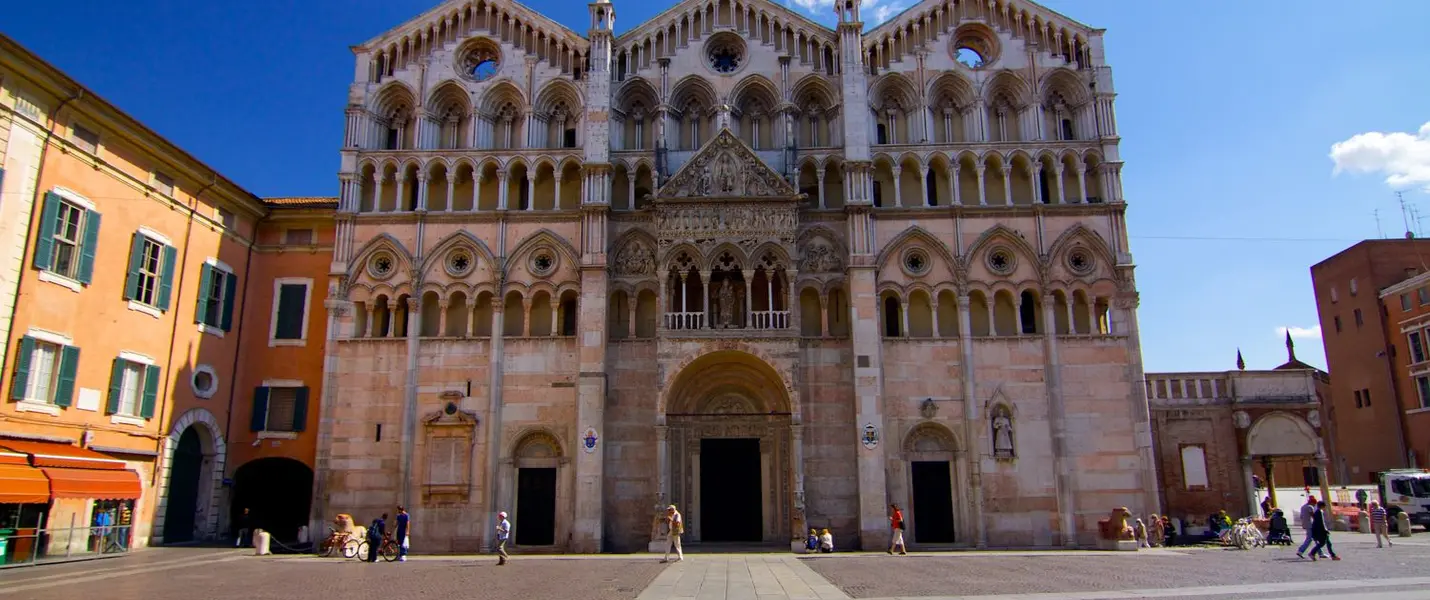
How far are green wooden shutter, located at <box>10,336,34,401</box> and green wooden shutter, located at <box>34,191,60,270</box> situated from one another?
7.10 feet

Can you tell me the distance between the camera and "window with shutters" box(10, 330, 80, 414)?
79.0ft

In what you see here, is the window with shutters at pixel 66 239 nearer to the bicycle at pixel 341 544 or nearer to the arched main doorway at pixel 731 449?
the bicycle at pixel 341 544

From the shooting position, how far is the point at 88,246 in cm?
2645

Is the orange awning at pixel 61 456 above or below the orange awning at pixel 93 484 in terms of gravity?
above

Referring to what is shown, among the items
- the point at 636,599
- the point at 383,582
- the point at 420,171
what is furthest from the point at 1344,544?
the point at 420,171

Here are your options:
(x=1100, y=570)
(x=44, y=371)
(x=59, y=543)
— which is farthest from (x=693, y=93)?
(x=59, y=543)

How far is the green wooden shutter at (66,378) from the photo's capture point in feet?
83.4

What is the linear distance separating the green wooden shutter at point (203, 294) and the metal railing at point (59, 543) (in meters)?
7.36

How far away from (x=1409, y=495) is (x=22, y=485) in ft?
160

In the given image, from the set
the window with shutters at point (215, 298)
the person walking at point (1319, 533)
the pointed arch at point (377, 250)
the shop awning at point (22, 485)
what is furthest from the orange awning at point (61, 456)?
the person walking at point (1319, 533)

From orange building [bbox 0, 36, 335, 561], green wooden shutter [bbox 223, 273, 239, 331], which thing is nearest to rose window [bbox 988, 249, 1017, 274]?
orange building [bbox 0, 36, 335, 561]

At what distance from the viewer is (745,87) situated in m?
35.4

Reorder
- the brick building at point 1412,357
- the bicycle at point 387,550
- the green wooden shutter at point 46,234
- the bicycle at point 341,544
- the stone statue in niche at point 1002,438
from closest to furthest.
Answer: the green wooden shutter at point 46,234 < the bicycle at point 387,550 < the bicycle at point 341,544 < the stone statue in niche at point 1002,438 < the brick building at point 1412,357

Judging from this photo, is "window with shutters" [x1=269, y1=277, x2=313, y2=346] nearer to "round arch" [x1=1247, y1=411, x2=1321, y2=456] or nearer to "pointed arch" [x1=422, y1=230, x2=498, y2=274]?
"pointed arch" [x1=422, y1=230, x2=498, y2=274]
